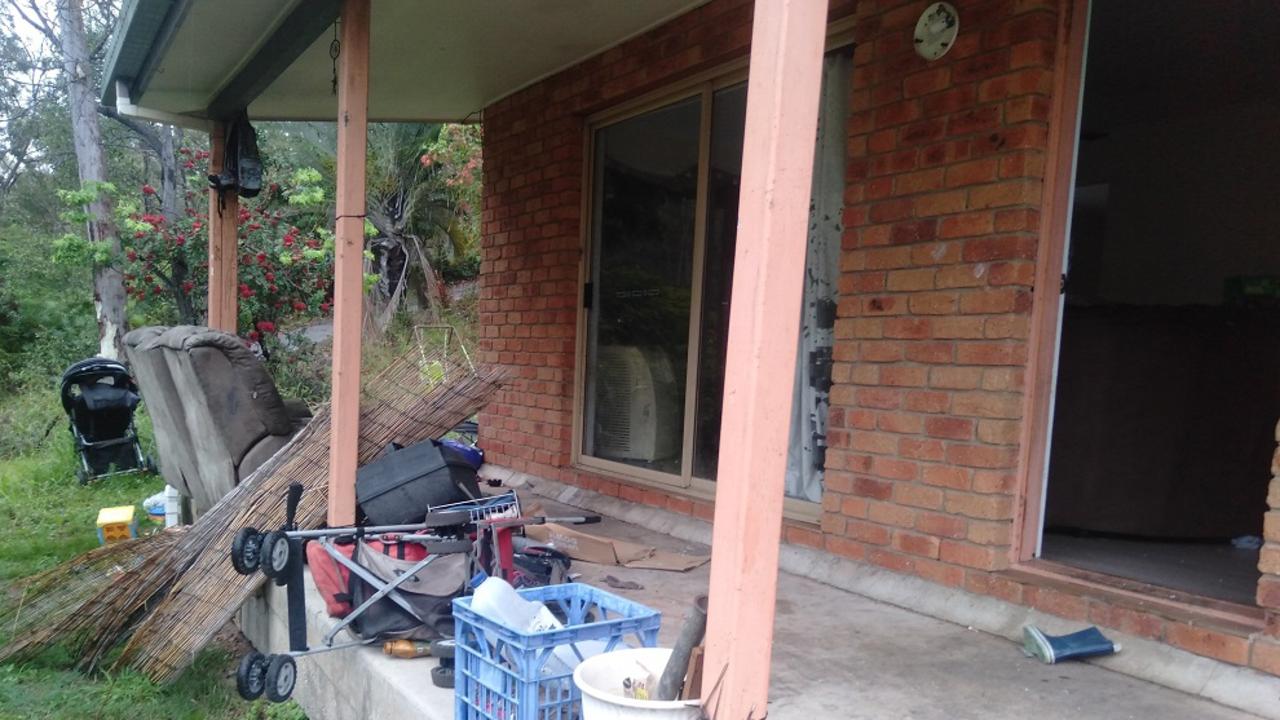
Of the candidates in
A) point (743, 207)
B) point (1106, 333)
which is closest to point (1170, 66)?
point (1106, 333)

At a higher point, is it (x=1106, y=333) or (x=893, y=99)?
(x=893, y=99)

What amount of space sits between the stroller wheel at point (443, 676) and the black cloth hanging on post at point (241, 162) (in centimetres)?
452

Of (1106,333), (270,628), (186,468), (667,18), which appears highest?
(667,18)

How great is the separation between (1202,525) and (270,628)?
4.60m

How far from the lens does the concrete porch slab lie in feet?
7.41

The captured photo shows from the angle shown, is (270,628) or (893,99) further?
(270,628)

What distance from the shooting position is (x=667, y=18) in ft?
14.5

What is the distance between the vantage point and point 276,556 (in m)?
2.91

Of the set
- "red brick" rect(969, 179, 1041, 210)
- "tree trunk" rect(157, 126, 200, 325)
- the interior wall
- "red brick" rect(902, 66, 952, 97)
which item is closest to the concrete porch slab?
"red brick" rect(969, 179, 1041, 210)

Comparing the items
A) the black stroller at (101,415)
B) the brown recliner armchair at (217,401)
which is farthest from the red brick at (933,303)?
the black stroller at (101,415)

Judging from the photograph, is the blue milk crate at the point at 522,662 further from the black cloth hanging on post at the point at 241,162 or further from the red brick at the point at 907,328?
the black cloth hanging on post at the point at 241,162

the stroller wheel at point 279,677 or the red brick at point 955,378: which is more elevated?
the red brick at point 955,378

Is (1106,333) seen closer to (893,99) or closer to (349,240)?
(893,99)

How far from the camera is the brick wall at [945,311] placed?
2.83m
